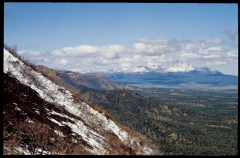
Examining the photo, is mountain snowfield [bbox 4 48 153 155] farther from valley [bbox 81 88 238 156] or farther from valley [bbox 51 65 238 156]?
valley [bbox 81 88 238 156]

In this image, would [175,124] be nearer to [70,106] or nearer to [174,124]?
[174,124]

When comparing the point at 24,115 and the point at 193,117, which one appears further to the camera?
the point at 193,117

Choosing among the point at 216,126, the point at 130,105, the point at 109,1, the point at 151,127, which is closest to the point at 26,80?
the point at 109,1

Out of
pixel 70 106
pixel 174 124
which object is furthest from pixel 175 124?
pixel 70 106

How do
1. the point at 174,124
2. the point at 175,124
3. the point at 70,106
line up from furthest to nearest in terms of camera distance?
1. the point at 175,124
2. the point at 174,124
3. the point at 70,106

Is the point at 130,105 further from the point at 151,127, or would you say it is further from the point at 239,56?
the point at 239,56

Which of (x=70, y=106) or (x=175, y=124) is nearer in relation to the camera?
(x=70, y=106)

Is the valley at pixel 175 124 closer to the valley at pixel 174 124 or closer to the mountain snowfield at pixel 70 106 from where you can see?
the valley at pixel 174 124

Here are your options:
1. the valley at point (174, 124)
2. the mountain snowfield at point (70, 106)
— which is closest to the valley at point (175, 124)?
the valley at point (174, 124)
